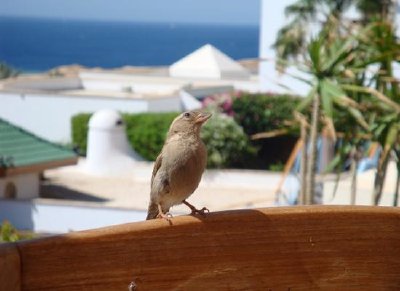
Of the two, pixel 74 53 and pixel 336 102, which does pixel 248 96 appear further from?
pixel 74 53

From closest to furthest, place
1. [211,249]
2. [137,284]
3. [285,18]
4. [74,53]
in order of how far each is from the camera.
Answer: [137,284] → [211,249] → [285,18] → [74,53]

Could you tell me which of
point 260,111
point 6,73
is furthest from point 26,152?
point 6,73

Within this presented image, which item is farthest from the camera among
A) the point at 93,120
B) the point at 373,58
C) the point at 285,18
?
the point at 285,18

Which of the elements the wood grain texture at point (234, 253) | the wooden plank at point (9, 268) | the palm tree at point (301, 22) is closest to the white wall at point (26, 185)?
the palm tree at point (301, 22)

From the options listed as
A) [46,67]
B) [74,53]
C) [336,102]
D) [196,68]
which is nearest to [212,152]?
[196,68]

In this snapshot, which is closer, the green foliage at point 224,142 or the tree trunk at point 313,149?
the tree trunk at point 313,149

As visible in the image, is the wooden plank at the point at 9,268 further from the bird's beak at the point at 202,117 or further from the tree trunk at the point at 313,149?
the tree trunk at the point at 313,149
